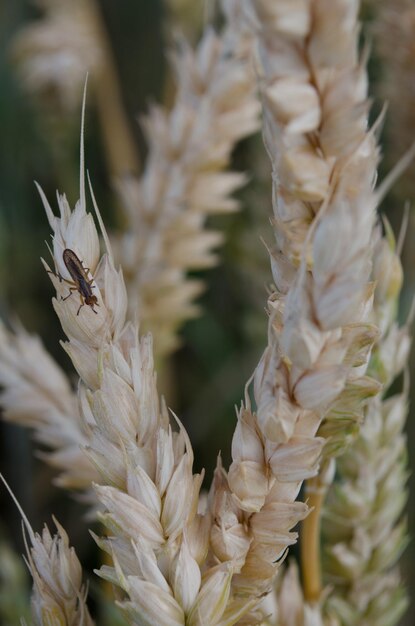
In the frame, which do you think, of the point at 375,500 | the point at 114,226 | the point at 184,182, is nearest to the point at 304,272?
the point at 375,500

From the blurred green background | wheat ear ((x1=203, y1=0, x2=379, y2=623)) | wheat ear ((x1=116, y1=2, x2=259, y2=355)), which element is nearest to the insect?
wheat ear ((x1=203, y1=0, x2=379, y2=623))

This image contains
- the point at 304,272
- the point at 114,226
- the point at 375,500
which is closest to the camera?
the point at 304,272

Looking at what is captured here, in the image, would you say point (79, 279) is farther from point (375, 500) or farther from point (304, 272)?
point (375, 500)

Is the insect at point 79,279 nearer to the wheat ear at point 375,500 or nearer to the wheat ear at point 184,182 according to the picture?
the wheat ear at point 375,500

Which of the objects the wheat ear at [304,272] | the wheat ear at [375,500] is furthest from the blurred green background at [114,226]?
the wheat ear at [304,272]

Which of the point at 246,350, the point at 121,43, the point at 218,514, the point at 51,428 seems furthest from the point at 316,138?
the point at 121,43

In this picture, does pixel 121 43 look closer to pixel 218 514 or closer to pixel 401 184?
pixel 401 184

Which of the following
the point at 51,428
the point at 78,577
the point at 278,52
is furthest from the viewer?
the point at 51,428
